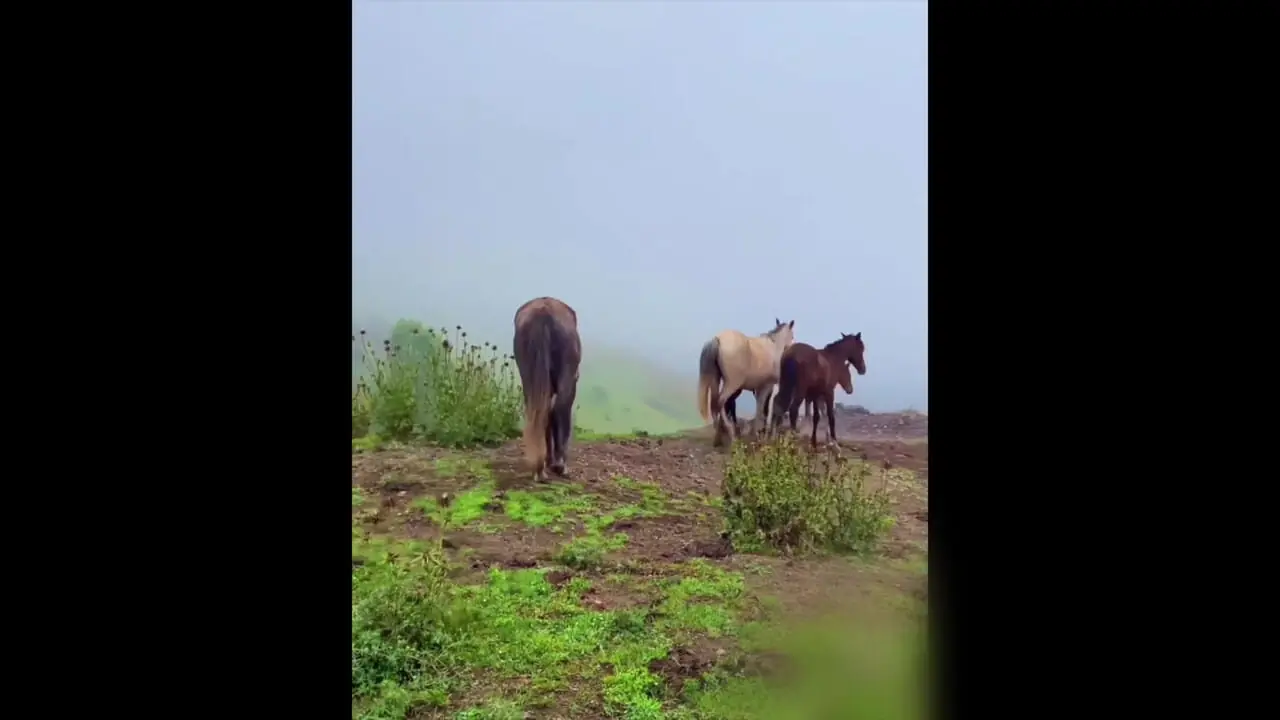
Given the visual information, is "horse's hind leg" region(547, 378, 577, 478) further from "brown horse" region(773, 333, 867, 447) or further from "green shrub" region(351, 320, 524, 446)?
"brown horse" region(773, 333, 867, 447)

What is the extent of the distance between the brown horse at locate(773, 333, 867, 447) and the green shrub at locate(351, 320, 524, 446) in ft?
2.38

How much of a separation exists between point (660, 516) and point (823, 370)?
56 centimetres

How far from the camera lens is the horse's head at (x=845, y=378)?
1.82 meters

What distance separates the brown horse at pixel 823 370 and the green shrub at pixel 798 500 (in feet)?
0.34

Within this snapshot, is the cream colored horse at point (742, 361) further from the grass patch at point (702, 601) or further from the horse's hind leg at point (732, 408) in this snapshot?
the grass patch at point (702, 601)

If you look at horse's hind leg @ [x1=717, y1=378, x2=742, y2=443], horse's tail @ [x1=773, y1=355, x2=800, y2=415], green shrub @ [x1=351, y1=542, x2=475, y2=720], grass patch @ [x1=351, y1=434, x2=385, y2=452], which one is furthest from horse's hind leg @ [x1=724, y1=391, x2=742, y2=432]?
grass patch @ [x1=351, y1=434, x2=385, y2=452]

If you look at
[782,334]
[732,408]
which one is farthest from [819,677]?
[782,334]

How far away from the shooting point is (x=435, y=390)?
2.08 metres

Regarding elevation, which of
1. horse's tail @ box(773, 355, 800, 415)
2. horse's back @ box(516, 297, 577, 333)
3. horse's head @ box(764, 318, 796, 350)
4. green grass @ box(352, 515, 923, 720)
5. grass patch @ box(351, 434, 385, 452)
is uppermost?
horse's back @ box(516, 297, 577, 333)

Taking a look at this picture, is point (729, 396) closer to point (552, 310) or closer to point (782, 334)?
point (782, 334)

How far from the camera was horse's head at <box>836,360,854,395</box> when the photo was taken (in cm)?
182

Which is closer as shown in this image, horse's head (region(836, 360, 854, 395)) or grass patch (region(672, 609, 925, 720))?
grass patch (region(672, 609, 925, 720))
